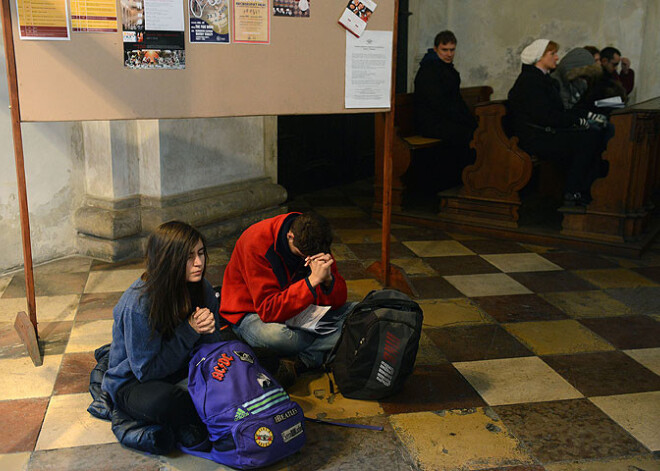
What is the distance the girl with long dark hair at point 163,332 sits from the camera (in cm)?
267

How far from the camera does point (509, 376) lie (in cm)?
349

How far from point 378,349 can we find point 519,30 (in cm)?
778

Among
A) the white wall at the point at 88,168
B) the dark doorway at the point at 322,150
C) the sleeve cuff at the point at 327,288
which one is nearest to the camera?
the sleeve cuff at the point at 327,288

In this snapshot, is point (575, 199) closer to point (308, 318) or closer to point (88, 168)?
point (308, 318)

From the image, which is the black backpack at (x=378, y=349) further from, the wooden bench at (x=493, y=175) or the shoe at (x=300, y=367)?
the wooden bench at (x=493, y=175)

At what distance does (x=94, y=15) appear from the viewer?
3.34 metres

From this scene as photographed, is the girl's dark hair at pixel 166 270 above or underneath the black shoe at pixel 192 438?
above

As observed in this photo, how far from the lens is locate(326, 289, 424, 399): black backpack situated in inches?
122

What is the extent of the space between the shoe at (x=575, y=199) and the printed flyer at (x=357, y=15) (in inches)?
105

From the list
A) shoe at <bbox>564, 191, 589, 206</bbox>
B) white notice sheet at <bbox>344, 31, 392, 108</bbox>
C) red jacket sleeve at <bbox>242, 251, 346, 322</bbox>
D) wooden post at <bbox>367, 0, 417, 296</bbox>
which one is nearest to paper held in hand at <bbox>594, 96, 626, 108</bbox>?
shoe at <bbox>564, 191, 589, 206</bbox>

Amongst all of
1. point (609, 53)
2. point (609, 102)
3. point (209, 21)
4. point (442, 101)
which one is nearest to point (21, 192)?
point (209, 21)

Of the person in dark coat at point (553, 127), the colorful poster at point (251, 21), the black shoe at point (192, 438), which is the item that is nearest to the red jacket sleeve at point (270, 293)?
the black shoe at point (192, 438)

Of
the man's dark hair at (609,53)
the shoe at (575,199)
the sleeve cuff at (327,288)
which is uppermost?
the man's dark hair at (609,53)

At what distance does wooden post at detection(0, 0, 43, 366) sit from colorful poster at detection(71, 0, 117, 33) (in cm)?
28
